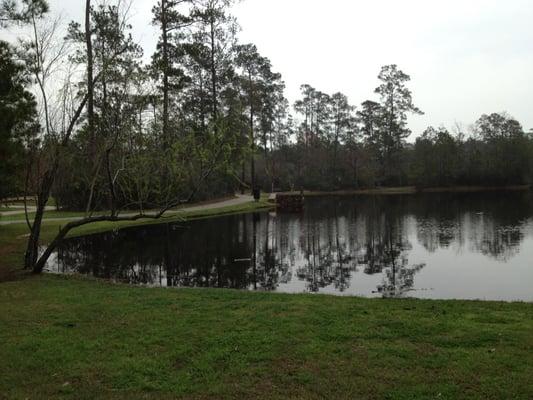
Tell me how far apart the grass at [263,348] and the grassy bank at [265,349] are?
0.02 metres

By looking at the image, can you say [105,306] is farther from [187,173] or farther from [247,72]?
[247,72]

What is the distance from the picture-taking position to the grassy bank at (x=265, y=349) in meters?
4.24

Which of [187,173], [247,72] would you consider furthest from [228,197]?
[187,173]

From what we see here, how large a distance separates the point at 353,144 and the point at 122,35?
2294 inches

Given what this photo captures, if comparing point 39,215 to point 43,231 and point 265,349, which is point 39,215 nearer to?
point 265,349

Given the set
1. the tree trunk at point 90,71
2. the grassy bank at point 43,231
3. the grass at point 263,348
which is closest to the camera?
the grass at point 263,348

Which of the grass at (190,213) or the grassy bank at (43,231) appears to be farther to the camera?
the grass at (190,213)

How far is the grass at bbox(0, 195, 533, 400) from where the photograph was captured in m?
4.24

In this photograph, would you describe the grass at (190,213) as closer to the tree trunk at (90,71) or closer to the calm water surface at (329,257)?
the calm water surface at (329,257)

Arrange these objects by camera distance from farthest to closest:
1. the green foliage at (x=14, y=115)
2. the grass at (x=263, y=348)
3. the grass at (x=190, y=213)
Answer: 1. the grass at (x=190, y=213)
2. the green foliage at (x=14, y=115)
3. the grass at (x=263, y=348)

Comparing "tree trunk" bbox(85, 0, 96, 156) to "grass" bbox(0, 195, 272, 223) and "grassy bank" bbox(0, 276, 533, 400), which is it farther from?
"grass" bbox(0, 195, 272, 223)

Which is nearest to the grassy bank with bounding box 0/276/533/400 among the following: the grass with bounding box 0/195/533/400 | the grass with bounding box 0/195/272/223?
the grass with bounding box 0/195/533/400

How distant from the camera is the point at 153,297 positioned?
27.3ft

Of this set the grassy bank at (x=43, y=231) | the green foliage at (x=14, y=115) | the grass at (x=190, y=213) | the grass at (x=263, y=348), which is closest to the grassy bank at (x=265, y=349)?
the grass at (x=263, y=348)
